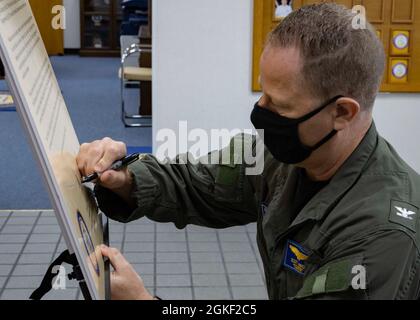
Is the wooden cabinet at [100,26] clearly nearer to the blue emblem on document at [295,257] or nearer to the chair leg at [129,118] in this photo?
the chair leg at [129,118]

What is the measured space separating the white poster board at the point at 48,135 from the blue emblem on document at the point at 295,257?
0.44m

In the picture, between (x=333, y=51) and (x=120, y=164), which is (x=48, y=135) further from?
(x=333, y=51)

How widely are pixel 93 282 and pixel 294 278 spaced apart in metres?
0.58

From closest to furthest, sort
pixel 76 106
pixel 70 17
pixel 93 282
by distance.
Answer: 1. pixel 93 282
2. pixel 76 106
3. pixel 70 17

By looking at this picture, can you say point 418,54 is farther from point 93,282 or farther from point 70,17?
point 70,17

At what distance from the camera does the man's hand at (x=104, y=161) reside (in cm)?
147

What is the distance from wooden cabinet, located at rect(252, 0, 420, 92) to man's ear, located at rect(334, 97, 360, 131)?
113 inches

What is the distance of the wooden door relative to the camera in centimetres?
1091

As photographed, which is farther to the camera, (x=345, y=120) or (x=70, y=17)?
(x=70, y=17)

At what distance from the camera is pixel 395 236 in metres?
1.25

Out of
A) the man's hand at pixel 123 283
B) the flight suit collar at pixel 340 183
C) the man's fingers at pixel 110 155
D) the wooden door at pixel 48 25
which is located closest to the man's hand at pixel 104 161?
the man's fingers at pixel 110 155

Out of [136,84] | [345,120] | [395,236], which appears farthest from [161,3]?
[136,84]

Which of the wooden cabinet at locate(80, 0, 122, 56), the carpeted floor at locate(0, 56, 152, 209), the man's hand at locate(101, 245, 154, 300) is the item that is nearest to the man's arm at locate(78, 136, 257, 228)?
the man's hand at locate(101, 245, 154, 300)

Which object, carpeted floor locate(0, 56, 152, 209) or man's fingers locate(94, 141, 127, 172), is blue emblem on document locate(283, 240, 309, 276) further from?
carpeted floor locate(0, 56, 152, 209)
